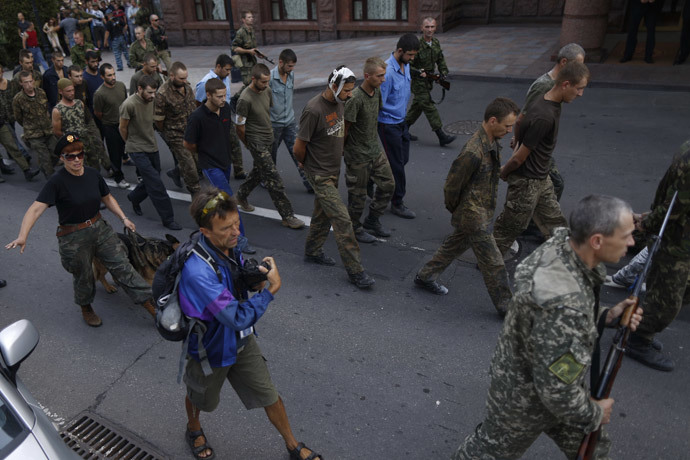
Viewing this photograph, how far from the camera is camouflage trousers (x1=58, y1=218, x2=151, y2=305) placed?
484cm

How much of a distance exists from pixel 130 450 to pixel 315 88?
11206 mm

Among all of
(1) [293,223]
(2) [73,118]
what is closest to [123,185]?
(2) [73,118]

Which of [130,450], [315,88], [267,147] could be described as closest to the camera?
[130,450]

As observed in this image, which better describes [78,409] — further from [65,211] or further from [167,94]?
[167,94]

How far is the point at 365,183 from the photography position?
6.21 metres

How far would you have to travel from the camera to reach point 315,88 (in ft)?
45.6

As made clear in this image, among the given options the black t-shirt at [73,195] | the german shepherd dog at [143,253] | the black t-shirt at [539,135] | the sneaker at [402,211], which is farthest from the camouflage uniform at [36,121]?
the black t-shirt at [539,135]

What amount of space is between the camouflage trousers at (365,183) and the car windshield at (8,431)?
392 centimetres

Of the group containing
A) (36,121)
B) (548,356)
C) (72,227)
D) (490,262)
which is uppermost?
(548,356)

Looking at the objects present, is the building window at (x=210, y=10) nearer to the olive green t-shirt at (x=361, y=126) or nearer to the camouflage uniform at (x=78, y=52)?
the camouflage uniform at (x=78, y=52)

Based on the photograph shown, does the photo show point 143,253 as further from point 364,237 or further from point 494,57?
point 494,57

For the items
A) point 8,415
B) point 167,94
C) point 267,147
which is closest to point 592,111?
point 267,147

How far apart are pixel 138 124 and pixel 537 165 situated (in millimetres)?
4855

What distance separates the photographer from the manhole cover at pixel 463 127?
10231mm
